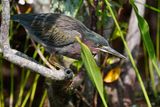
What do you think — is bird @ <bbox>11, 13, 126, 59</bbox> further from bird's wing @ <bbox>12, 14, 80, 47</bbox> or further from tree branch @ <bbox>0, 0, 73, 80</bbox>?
tree branch @ <bbox>0, 0, 73, 80</bbox>

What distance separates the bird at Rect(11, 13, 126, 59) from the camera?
9.40 feet

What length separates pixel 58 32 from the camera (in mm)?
2934

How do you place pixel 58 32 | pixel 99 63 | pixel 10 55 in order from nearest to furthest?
1. pixel 10 55
2. pixel 58 32
3. pixel 99 63

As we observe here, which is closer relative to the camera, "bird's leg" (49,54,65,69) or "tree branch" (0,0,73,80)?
"tree branch" (0,0,73,80)

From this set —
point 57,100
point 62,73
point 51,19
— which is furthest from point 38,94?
point 62,73

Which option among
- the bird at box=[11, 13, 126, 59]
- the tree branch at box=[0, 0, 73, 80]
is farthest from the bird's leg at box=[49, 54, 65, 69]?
the tree branch at box=[0, 0, 73, 80]

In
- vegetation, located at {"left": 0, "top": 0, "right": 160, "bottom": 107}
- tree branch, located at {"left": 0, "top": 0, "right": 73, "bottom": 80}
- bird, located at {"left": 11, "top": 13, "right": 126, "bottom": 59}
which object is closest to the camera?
tree branch, located at {"left": 0, "top": 0, "right": 73, "bottom": 80}

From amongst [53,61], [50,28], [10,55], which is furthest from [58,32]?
[10,55]

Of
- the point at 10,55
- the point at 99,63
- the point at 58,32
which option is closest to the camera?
the point at 10,55

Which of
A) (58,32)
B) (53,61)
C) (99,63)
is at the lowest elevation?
(99,63)

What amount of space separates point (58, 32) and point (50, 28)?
0.22 ft

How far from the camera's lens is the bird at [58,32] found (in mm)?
2865

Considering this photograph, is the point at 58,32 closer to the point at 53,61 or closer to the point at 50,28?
the point at 50,28

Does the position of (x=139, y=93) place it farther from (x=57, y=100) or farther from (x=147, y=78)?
(x=57, y=100)
